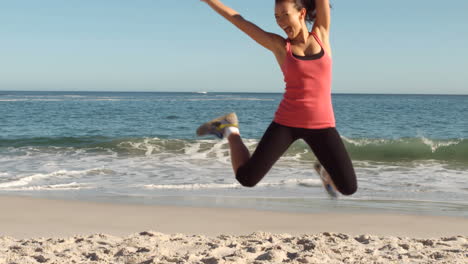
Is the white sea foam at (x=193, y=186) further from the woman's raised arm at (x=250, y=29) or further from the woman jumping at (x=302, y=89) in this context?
the woman's raised arm at (x=250, y=29)

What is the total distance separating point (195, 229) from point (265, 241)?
4.43ft

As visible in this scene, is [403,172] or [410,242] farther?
[403,172]

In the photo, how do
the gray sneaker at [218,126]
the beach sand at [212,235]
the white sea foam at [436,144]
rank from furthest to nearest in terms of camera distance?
the white sea foam at [436,144], the beach sand at [212,235], the gray sneaker at [218,126]

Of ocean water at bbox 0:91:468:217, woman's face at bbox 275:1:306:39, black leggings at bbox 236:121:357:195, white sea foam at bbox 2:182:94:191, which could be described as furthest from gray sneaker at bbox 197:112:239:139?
white sea foam at bbox 2:182:94:191

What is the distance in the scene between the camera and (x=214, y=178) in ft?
38.4

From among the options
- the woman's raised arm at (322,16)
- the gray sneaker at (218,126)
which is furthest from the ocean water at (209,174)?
the woman's raised arm at (322,16)

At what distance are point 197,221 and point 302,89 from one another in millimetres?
3882

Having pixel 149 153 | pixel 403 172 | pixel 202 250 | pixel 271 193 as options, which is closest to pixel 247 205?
pixel 271 193

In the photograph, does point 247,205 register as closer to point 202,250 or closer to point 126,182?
point 202,250

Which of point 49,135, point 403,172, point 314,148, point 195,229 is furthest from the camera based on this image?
point 49,135

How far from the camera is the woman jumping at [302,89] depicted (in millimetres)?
4031

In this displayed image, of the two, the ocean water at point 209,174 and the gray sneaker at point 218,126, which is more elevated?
the gray sneaker at point 218,126

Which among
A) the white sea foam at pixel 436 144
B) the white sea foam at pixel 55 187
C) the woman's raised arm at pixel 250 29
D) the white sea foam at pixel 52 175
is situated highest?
the woman's raised arm at pixel 250 29

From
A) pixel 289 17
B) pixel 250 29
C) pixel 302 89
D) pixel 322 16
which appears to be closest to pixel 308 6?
pixel 322 16
